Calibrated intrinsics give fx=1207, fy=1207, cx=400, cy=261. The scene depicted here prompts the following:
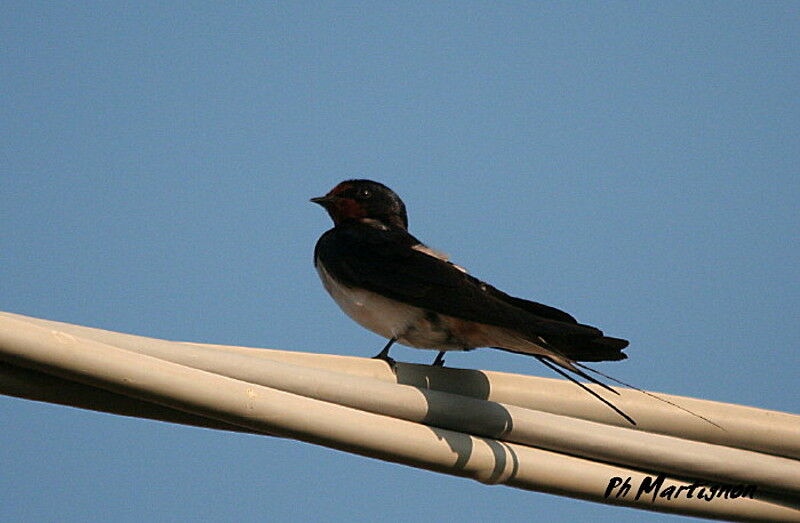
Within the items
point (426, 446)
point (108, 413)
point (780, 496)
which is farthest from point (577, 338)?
point (108, 413)

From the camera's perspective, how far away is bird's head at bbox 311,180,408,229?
401cm

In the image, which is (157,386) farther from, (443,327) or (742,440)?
(443,327)

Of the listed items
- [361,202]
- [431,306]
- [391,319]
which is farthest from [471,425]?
[361,202]

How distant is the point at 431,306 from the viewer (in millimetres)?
2793

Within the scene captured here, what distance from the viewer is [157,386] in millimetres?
1506

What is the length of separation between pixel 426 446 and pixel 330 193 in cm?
234

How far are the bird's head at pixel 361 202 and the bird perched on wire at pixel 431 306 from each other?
207 mm

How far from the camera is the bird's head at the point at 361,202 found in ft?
13.1

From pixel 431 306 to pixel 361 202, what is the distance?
4.20 feet

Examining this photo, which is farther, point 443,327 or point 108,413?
point 443,327

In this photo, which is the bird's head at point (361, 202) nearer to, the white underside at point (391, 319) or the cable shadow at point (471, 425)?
the white underside at point (391, 319)

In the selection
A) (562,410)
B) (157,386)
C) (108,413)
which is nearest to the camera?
(157,386)

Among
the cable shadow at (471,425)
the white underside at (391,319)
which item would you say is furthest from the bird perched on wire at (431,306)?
the cable shadow at (471,425)

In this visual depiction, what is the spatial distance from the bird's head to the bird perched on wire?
8.2 inches
